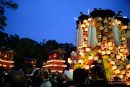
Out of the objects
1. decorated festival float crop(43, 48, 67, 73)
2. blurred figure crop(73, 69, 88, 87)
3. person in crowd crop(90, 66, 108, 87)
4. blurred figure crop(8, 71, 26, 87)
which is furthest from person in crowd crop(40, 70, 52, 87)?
decorated festival float crop(43, 48, 67, 73)

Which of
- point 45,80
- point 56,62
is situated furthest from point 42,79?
point 56,62

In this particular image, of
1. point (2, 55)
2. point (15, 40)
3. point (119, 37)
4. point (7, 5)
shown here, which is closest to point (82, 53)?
point (119, 37)

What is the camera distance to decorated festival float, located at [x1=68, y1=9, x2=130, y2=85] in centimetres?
1702

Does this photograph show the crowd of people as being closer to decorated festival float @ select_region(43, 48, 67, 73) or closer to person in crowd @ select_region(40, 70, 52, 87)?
person in crowd @ select_region(40, 70, 52, 87)

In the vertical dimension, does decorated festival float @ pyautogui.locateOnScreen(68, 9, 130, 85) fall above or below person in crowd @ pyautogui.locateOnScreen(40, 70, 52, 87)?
above

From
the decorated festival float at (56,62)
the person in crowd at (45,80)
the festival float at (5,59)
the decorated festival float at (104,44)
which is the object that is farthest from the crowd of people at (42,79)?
the decorated festival float at (56,62)

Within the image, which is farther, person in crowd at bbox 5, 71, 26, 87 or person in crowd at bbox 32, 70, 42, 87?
person in crowd at bbox 32, 70, 42, 87

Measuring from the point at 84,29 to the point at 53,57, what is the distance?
2144 cm

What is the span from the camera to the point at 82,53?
18109mm

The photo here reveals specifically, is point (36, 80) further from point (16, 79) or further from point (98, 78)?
point (16, 79)

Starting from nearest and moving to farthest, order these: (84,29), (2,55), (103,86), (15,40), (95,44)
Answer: (103,86) → (95,44) → (84,29) → (2,55) → (15,40)

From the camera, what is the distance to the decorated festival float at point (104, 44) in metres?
17.0

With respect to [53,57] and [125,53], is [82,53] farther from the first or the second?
[53,57]

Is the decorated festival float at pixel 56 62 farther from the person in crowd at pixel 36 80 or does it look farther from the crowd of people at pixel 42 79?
the crowd of people at pixel 42 79
